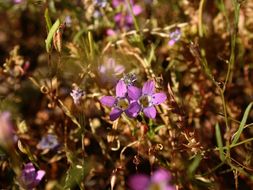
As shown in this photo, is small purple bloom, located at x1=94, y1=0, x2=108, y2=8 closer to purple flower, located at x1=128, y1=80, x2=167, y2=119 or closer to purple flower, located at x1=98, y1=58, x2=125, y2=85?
purple flower, located at x1=98, y1=58, x2=125, y2=85

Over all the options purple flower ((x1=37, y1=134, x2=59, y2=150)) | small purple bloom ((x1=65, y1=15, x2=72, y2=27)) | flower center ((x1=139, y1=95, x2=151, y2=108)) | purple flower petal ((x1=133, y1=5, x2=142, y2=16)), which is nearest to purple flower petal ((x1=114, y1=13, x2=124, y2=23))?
purple flower petal ((x1=133, y1=5, x2=142, y2=16))

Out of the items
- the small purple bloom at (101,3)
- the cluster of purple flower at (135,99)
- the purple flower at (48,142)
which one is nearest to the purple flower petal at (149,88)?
the cluster of purple flower at (135,99)

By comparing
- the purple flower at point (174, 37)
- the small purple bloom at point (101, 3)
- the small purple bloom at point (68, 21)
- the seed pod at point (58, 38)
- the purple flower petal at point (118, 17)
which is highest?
the seed pod at point (58, 38)

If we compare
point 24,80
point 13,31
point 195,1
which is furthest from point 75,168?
point 13,31

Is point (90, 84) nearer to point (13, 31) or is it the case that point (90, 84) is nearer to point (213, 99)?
point (213, 99)

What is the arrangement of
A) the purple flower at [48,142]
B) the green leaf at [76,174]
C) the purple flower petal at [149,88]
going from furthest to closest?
1. the purple flower at [48,142]
2. the purple flower petal at [149,88]
3. the green leaf at [76,174]

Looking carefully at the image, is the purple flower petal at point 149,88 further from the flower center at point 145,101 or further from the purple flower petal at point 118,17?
the purple flower petal at point 118,17

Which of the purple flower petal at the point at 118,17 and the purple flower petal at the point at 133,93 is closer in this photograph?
the purple flower petal at the point at 133,93

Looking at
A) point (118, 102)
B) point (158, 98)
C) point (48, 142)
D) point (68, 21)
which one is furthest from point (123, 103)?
point (68, 21)
